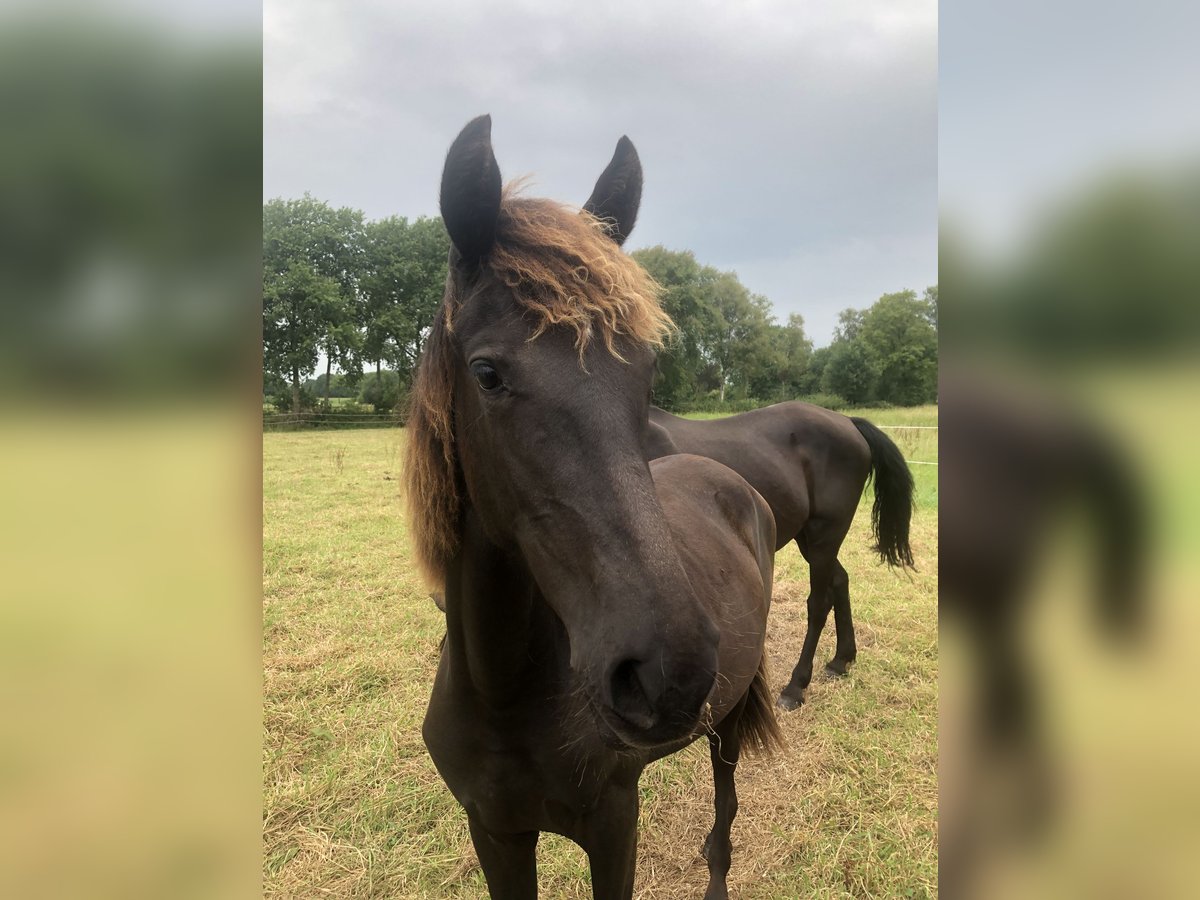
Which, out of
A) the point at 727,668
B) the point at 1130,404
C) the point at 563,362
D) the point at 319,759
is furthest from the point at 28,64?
the point at 319,759

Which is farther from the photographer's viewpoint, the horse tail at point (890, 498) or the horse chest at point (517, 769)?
the horse tail at point (890, 498)

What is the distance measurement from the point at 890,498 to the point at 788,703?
7.08 feet

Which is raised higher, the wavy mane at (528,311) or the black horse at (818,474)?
the wavy mane at (528,311)

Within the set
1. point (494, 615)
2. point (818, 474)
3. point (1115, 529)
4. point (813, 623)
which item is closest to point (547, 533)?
point (494, 615)

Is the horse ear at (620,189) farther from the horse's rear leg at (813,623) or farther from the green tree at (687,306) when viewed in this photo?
the green tree at (687,306)

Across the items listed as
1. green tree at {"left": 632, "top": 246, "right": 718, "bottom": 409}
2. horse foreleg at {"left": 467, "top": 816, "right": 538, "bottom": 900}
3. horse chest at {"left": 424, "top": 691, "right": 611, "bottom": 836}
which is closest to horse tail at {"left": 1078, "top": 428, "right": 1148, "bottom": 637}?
horse chest at {"left": 424, "top": 691, "right": 611, "bottom": 836}

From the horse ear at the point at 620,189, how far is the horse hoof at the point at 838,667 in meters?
4.41

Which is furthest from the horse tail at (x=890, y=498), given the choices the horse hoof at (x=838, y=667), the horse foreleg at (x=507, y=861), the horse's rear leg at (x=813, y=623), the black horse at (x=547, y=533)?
the horse foreleg at (x=507, y=861)

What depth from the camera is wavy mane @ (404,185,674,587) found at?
4.55 ft

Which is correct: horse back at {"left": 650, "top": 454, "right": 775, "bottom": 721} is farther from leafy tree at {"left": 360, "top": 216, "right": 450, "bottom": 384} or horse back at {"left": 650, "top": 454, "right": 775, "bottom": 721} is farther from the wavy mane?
leafy tree at {"left": 360, "top": 216, "right": 450, "bottom": 384}

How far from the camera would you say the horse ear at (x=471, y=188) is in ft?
4.80

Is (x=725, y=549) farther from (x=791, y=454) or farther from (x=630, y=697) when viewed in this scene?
(x=791, y=454)

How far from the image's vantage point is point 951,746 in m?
0.67

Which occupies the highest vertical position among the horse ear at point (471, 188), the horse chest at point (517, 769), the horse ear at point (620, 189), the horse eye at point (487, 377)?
the horse ear at point (620, 189)
